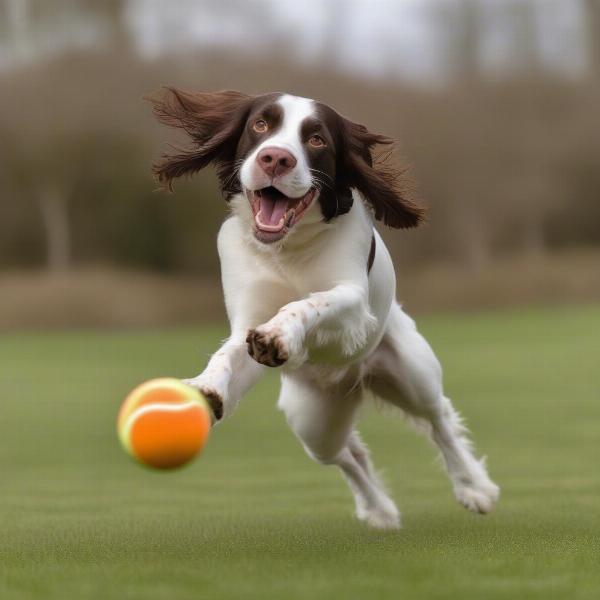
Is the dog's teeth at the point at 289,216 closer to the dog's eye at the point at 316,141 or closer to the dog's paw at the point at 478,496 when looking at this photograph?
the dog's eye at the point at 316,141

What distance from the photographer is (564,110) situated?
1291 inches

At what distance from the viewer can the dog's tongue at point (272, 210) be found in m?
4.88

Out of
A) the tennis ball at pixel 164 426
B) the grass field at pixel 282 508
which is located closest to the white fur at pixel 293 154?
the tennis ball at pixel 164 426

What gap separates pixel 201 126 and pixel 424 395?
154 centimetres

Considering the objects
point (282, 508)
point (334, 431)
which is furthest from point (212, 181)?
point (334, 431)

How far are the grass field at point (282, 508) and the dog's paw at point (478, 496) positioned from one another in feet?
0.30

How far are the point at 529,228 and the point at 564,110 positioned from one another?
125 inches

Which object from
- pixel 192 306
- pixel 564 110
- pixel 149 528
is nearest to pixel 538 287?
pixel 564 110

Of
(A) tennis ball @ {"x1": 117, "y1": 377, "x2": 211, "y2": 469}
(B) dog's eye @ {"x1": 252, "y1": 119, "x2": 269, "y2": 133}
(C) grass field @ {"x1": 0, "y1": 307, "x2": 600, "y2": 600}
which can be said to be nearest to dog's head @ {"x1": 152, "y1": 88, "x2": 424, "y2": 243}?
(B) dog's eye @ {"x1": 252, "y1": 119, "x2": 269, "y2": 133}

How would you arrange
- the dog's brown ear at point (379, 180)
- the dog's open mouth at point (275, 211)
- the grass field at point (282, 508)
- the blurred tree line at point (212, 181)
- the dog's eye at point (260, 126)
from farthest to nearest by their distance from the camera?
the blurred tree line at point (212, 181) < the dog's brown ear at point (379, 180) < the dog's eye at point (260, 126) < the dog's open mouth at point (275, 211) < the grass field at point (282, 508)

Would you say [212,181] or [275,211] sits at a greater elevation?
[275,211]

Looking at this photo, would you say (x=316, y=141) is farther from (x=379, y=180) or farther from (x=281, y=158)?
(x=379, y=180)

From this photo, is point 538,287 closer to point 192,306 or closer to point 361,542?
point 192,306

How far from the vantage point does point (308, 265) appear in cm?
508
